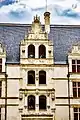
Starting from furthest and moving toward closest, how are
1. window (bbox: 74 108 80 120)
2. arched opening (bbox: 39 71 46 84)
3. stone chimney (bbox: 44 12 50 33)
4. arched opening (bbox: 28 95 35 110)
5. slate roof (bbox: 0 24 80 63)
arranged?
stone chimney (bbox: 44 12 50 33), slate roof (bbox: 0 24 80 63), arched opening (bbox: 39 71 46 84), arched opening (bbox: 28 95 35 110), window (bbox: 74 108 80 120)

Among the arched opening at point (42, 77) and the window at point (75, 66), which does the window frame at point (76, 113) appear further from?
the arched opening at point (42, 77)

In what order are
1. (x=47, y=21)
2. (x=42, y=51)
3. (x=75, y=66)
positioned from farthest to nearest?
(x=47, y=21)
(x=42, y=51)
(x=75, y=66)

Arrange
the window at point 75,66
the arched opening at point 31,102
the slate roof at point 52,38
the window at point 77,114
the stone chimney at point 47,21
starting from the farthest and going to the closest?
the stone chimney at point 47,21 < the slate roof at point 52,38 < the window at point 75,66 < the arched opening at point 31,102 < the window at point 77,114

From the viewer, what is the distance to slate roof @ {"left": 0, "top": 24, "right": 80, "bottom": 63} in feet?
152

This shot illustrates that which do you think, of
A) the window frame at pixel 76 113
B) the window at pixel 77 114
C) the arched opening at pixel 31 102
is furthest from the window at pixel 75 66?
the arched opening at pixel 31 102

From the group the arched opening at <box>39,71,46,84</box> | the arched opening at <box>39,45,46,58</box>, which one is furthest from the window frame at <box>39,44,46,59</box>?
the arched opening at <box>39,71,46,84</box>

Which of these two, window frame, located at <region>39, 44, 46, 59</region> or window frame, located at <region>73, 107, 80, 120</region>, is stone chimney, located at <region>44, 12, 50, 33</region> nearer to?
window frame, located at <region>39, 44, 46, 59</region>

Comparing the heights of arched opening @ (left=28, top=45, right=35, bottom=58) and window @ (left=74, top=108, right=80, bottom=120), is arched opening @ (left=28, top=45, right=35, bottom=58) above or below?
above

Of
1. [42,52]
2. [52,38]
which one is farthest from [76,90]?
[52,38]

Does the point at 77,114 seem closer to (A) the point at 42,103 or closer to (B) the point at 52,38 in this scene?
(A) the point at 42,103

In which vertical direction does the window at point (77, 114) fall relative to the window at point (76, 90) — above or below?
below

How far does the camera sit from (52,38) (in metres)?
48.5

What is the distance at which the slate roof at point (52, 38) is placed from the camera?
46.4m

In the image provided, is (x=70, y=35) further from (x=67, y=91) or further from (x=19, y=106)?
(x=19, y=106)
